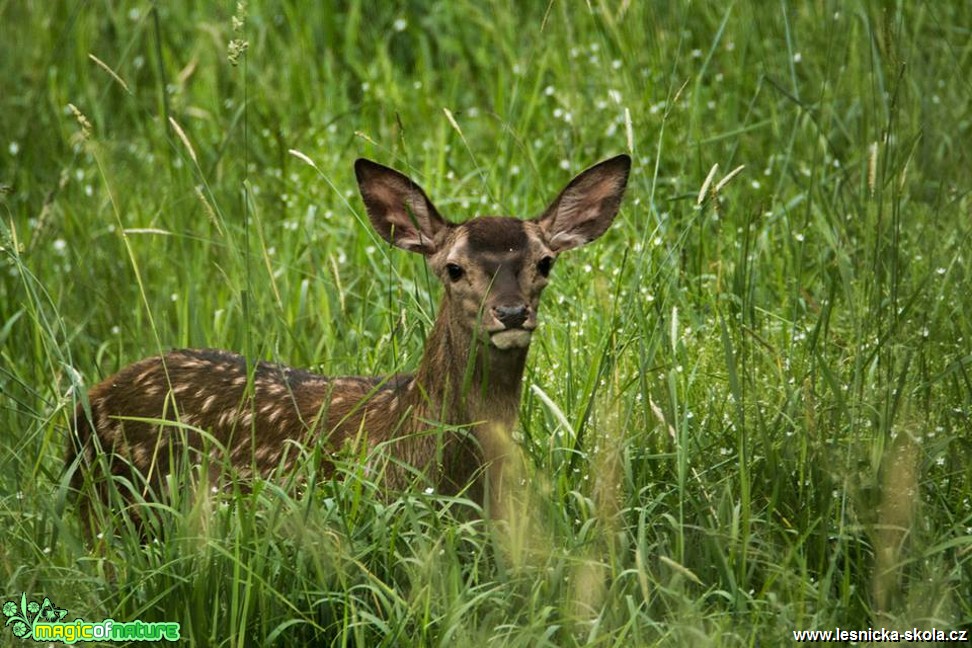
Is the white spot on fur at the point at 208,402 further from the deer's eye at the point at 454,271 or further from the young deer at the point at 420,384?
the deer's eye at the point at 454,271

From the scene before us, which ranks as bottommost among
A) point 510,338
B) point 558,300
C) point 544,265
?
point 558,300

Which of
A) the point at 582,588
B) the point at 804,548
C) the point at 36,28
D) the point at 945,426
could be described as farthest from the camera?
the point at 36,28

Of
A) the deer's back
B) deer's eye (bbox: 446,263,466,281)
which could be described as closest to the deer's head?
deer's eye (bbox: 446,263,466,281)

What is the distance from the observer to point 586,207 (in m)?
5.46

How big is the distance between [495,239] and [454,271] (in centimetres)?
15

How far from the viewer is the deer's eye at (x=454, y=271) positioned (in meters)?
5.07

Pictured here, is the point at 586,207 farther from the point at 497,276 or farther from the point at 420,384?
the point at 420,384

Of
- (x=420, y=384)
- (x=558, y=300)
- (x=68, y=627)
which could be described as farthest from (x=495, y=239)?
(x=68, y=627)

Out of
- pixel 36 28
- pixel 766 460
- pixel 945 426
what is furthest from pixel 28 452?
pixel 36 28

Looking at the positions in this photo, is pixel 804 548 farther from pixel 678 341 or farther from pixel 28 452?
pixel 28 452

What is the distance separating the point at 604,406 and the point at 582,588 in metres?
0.77

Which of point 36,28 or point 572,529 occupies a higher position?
point 36,28

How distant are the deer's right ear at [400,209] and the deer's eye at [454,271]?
9.7 inches

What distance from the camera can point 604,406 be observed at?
4609 mm
